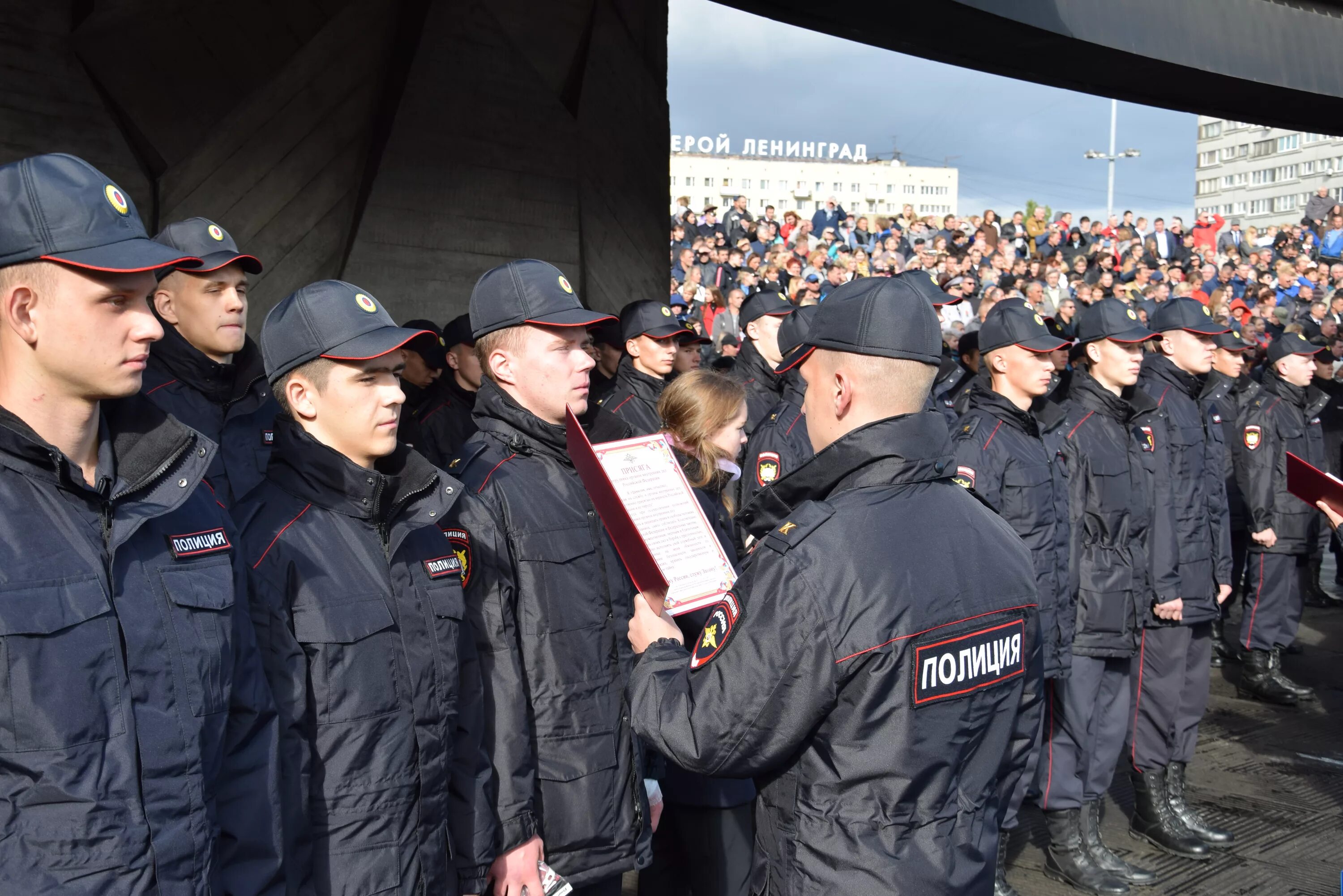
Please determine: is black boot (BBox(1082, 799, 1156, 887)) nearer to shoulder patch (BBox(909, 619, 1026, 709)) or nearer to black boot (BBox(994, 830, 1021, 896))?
black boot (BBox(994, 830, 1021, 896))

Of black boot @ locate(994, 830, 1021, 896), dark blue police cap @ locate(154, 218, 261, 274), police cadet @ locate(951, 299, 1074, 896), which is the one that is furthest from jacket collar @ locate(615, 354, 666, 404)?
black boot @ locate(994, 830, 1021, 896)

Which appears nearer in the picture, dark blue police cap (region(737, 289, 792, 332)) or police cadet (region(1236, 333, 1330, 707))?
dark blue police cap (region(737, 289, 792, 332))

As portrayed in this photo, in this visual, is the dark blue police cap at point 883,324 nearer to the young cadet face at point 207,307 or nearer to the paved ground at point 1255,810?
the young cadet face at point 207,307

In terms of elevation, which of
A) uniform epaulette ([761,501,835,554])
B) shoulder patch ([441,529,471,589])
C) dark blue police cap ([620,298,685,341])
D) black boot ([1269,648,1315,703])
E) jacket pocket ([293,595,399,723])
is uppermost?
dark blue police cap ([620,298,685,341])

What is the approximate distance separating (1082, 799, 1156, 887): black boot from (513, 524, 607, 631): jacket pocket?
3.08m

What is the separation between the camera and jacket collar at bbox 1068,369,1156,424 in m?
5.34

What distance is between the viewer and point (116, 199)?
1995 millimetres

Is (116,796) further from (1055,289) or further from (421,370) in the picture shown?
(1055,289)

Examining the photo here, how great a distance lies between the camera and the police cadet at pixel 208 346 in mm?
3740

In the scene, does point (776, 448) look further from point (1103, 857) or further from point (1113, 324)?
point (1103, 857)

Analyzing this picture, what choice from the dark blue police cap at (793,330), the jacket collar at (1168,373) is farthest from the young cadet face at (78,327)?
the jacket collar at (1168,373)

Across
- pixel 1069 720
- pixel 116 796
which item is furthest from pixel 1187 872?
pixel 116 796

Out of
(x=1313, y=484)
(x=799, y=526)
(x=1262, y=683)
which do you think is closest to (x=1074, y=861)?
(x=1313, y=484)

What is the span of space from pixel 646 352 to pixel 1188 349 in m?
3.17
